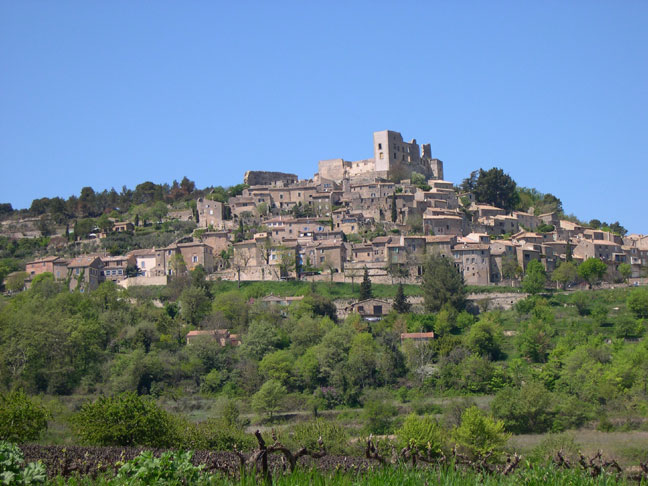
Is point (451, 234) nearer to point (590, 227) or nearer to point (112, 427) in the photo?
point (590, 227)

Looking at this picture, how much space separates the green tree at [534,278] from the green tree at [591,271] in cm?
288

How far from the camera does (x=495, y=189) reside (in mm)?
86750

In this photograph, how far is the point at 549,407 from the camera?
43656 millimetres

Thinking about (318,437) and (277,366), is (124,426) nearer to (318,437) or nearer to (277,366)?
(318,437)

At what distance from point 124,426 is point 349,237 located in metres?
43.8

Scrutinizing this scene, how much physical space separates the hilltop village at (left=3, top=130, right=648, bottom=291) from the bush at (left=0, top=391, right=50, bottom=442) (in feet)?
114

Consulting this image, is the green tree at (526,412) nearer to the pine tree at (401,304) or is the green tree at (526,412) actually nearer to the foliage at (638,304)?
the pine tree at (401,304)

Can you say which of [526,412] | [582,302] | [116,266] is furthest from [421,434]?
[116,266]

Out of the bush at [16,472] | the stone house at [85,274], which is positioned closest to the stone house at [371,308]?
the stone house at [85,274]

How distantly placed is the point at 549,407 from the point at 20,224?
66946 millimetres

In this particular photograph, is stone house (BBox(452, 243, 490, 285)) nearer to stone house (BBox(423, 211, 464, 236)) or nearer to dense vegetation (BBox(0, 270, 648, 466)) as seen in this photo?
dense vegetation (BBox(0, 270, 648, 466))

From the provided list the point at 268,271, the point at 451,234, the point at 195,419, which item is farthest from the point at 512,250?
the point at 195,419

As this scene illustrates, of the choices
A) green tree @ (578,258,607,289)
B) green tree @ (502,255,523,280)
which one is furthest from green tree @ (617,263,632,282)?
green tree @ (502,255,523,280)

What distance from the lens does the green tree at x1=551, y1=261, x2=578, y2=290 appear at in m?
66.6
